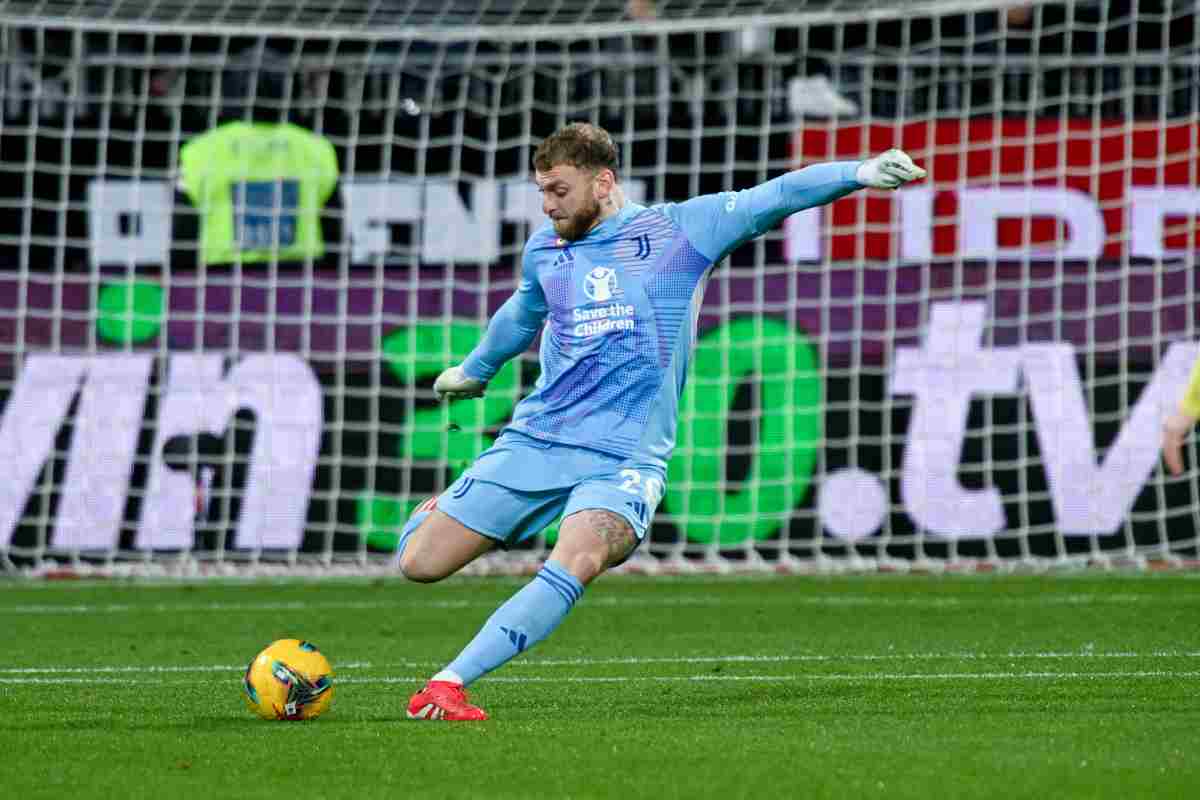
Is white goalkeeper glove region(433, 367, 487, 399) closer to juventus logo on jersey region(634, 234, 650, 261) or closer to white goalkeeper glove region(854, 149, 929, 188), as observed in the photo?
juventus logo on jersey region(634, 234, 650, 261)

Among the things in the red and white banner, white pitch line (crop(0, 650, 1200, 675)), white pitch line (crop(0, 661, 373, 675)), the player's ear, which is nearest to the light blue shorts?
the player's ear

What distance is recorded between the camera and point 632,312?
21.7 ft

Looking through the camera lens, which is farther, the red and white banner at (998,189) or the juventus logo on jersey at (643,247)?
the red and white banner at (998,189)

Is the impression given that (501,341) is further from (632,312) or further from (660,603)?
(660,603)

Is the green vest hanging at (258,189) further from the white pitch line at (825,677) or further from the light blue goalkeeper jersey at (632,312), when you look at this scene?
the light blue goalkeeper jersey at (632,312)

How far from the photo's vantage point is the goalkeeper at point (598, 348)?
6.56m

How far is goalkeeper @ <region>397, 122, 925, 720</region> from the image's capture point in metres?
6.56

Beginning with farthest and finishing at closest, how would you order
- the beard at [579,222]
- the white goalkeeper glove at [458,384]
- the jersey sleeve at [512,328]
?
the white goalkeeper glove at [458,384], the jersey sleeve at [512,328], the beard at [579,222]

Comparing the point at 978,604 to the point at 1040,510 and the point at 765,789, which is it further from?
the point at 765,789

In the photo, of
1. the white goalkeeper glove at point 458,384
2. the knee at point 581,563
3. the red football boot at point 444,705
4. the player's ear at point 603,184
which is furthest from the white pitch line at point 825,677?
the player's ear at point 603,184

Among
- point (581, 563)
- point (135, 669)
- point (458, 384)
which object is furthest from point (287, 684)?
point (135, 669)

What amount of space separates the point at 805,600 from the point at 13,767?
21.6ft

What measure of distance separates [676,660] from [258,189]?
261 inches

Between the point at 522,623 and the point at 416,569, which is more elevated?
the point at 416,569
